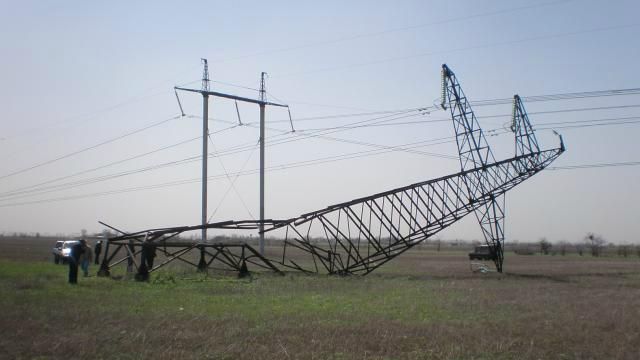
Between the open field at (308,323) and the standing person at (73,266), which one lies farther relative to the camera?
the standing person at (73,266)

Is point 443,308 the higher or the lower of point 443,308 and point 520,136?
the lower

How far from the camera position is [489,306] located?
16.3 metres

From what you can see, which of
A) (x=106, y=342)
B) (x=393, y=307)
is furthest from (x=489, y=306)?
(x=106, y=342)

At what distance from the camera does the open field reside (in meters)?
9.97

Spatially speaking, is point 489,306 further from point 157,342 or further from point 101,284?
point 101,284

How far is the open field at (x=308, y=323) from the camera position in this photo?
32.7 feet

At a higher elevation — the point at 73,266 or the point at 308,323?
the point at 73,266

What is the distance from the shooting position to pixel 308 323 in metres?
12.6

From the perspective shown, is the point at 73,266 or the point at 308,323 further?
the point at 73,266

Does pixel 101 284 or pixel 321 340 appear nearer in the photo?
pixel 321 340

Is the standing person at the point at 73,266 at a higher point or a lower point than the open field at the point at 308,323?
higher

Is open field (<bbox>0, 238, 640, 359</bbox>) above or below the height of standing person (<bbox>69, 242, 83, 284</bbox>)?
below

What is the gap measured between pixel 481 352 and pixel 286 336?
137 inches

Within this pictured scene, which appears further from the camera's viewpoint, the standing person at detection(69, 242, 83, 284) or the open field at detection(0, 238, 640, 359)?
the standing person at detection(69, 242, 83, 284)
